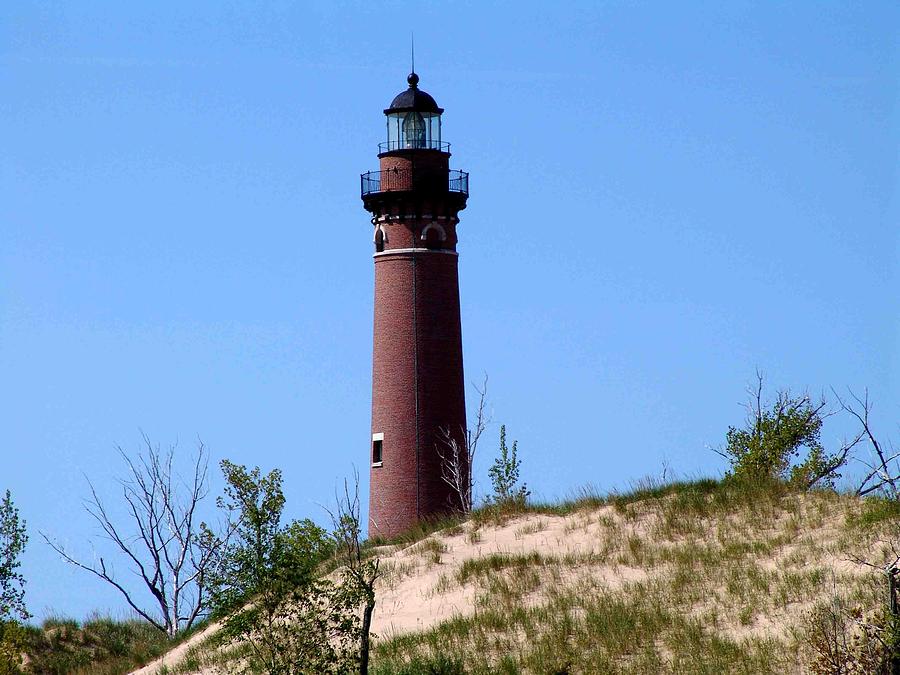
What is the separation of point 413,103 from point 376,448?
1270cm

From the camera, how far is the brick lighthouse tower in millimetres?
47250

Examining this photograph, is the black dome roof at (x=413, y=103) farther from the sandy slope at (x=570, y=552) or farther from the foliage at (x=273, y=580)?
the foliage at (x=273, y=580)

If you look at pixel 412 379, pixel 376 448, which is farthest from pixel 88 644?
pixel 412 379

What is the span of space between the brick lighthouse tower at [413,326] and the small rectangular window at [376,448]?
35 mm

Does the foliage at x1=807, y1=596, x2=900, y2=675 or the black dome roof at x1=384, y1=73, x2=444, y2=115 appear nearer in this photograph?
the foliage at x1=807, y1=596, x2=900, y2=675

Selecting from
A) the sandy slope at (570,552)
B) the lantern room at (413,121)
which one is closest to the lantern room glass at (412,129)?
the lantern room at (413,121)

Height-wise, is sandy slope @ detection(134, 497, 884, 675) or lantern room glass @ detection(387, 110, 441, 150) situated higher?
lantern room glass @ detection(387, 110, 441, 150)

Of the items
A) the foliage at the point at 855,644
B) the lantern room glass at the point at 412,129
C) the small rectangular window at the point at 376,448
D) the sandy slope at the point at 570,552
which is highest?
the lantern room glass at the point at 412,129

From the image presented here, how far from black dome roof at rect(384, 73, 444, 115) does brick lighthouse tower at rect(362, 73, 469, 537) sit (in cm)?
4

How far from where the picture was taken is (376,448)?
4809cm

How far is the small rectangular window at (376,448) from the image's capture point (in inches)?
1884

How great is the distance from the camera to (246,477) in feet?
83.4

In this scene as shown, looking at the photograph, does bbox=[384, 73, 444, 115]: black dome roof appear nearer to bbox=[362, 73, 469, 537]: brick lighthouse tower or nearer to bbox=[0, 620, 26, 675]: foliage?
bbox=[362, 73, 469, 537]: brick lighthouse tower

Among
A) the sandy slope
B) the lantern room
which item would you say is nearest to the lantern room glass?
the lantern room
